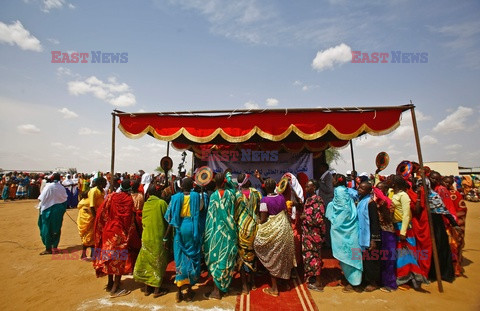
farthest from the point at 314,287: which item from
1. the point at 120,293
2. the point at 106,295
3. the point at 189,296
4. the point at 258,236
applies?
the point at 106,295

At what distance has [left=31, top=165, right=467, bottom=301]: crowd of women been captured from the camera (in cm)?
422

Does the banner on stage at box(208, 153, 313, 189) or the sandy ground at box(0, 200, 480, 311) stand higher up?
the banner on stage at box(208, 153, 313, 189)

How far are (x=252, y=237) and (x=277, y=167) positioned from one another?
13.3 feet

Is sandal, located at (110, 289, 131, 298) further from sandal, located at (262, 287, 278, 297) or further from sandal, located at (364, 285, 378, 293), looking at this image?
sandal, located at (364, 285, 378, 293)

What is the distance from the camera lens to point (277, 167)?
8109mm

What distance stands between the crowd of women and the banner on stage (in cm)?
318

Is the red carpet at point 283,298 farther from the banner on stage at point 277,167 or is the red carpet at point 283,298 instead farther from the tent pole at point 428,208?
the banner on stage at point 277,167

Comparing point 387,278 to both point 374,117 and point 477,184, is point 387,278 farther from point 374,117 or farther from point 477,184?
point 477,184

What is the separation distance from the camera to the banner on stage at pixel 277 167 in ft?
26.4

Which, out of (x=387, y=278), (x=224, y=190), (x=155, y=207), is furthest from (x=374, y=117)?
(x=155, y=207)

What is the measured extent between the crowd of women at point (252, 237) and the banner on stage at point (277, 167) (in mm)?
3182
